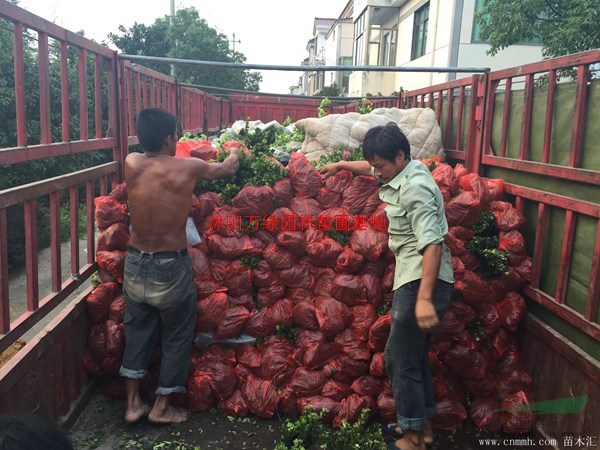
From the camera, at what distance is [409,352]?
8.86 ft

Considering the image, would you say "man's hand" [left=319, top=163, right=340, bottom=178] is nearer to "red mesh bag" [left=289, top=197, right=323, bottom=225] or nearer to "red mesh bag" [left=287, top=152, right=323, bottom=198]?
"red mesh bag" [left=287, top=152, right=323, bottom=198]

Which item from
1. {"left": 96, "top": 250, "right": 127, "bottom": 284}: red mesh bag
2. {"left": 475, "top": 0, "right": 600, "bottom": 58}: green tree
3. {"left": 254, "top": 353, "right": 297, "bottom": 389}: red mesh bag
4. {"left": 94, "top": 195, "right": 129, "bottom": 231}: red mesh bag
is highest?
{"left": 475, "top": 0, "right": 600, "bottom": 58}: green tree

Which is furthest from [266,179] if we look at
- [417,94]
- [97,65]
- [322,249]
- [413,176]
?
[417,94]

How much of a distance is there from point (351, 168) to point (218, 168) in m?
0.91

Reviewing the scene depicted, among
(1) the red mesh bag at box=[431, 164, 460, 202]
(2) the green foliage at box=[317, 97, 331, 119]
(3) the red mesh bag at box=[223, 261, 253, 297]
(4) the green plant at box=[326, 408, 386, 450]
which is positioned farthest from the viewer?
(2) the green foliage at box=[317, 97, 331, 119]

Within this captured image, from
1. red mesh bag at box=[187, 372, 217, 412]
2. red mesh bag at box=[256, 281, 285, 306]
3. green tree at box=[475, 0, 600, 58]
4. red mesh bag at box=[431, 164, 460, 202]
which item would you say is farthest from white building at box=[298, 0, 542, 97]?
red mesh bag at box=[187, 372, 217, 412]

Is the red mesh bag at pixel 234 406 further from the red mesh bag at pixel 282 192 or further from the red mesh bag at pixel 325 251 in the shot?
the red mesh bag at pixel 282 192

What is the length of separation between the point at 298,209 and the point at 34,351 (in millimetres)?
1840

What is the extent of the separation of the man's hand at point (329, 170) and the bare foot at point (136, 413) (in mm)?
1978

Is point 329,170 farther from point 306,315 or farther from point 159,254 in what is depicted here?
point 159,254

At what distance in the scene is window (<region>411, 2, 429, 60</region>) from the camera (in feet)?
52.6

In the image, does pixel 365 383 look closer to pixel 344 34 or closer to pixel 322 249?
pixel 322 249

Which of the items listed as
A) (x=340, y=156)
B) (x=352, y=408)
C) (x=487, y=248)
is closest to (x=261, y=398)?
(x=352, y=408)

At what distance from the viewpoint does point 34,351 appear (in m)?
2.54
